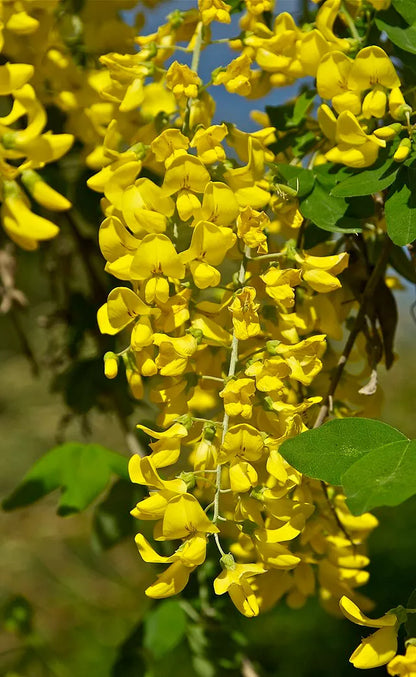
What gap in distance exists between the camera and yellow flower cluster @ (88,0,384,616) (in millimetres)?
595

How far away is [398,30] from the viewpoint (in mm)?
710

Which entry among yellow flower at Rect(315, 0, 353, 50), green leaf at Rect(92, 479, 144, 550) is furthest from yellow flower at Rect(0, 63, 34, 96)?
green leaf at Rect(92, 479, 144, 550)

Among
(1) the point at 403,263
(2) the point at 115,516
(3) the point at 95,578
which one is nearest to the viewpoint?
(1) the point at 403,263

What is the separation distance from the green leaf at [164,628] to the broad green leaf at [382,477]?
55cm

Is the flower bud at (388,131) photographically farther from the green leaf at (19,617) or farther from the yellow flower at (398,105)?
the green leaf at (19,617)

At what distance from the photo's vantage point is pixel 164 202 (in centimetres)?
65

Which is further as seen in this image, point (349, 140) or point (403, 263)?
point (403, 263)

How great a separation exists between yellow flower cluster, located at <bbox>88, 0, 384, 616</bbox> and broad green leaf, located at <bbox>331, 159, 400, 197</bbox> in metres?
0.05

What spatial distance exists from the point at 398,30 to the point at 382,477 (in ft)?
1.26

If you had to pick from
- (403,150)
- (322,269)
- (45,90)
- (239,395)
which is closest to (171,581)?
(239,395)

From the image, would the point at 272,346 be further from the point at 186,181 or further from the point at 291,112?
the point at 291,112

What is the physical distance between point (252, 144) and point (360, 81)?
0.32 feet

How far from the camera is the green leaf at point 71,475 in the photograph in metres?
0.93

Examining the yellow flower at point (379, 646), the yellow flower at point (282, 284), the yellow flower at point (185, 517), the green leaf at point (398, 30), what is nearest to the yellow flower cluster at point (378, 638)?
the yellow flower at point (379, 646)
